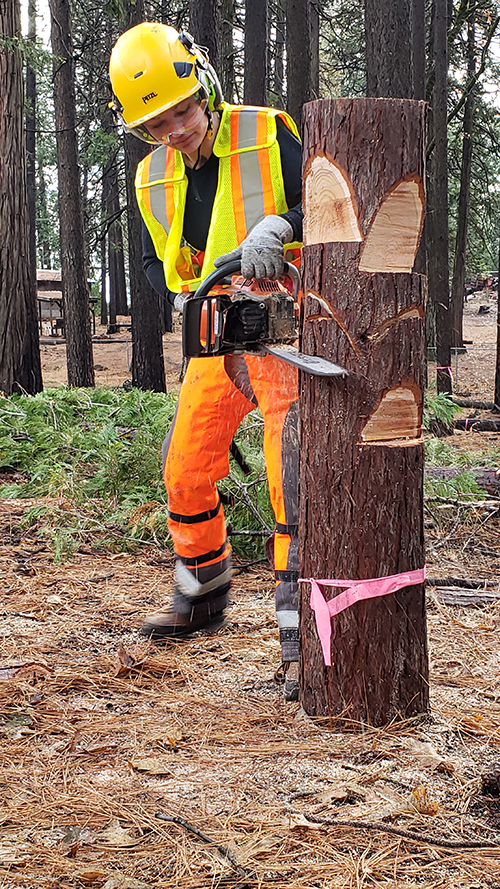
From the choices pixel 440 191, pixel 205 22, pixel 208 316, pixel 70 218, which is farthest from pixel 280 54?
pixel 208 316

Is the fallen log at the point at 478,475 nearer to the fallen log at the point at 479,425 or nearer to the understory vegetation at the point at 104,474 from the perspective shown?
the understory vegetation at the point at 104,474

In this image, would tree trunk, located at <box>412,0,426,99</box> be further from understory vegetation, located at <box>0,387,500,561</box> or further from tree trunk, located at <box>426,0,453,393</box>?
understory vegetation, located at <box>0,387,500,561</box>

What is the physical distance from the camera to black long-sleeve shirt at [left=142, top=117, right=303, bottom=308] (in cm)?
330

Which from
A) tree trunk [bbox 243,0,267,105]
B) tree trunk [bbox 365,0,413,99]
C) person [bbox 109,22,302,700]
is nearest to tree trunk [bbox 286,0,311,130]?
tree trunk [bbox 243,0,267,105]

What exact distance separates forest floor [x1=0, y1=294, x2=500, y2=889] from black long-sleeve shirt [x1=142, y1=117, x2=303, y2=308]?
1.59m

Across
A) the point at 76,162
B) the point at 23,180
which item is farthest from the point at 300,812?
the point at 76,162

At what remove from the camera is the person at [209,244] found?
10.2 ft

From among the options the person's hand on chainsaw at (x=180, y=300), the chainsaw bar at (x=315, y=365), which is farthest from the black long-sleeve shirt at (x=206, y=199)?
the chainsaw bar at (x=315, y=365)

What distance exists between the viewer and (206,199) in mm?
3512

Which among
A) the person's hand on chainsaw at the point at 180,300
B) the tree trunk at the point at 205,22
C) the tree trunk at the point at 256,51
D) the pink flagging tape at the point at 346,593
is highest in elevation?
the tree trunk at the point at 256,51

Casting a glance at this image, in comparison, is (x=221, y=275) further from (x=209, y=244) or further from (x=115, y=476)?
(x=115, y=476)

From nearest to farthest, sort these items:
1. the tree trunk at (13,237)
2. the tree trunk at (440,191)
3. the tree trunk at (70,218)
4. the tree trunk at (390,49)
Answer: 1. the tree trunk at (390,49)
2. the tree trunk at (13,237)
3. the tree trunk at (440,191)
4. the tree trunk at (70,218)

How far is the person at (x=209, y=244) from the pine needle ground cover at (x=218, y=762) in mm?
308

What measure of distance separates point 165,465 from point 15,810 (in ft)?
5.42
